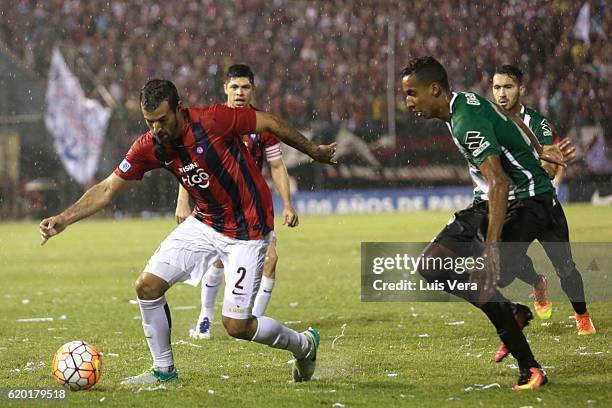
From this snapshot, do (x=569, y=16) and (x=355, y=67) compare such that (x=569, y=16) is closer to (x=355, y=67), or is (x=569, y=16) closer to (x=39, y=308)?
(x=355, y=67)

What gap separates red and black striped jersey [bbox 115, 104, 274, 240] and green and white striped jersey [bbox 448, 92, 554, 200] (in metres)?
1.24

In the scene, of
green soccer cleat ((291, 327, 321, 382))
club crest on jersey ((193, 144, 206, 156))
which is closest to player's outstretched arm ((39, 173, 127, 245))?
club crest on jersey ((193, 144, 206, 156))

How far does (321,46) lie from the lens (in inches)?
1090

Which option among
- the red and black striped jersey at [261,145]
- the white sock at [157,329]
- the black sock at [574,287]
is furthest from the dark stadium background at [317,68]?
the white sock at [157,329]

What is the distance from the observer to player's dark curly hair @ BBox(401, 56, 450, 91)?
18.8 ft

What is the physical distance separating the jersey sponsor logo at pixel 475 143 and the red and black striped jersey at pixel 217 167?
4.24ft

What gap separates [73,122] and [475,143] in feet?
74.9

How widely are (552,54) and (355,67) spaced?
5285 millimetres

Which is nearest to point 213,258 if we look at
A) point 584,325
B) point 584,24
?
point 584,325

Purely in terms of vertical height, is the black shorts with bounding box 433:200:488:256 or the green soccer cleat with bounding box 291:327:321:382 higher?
the black shorts with bounding box 433:200:488:256

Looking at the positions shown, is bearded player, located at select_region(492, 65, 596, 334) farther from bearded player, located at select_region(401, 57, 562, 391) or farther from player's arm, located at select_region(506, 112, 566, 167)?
bearded player, located at select_region(401, 57, 562, 391)

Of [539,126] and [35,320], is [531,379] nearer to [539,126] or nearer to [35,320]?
[539,126]

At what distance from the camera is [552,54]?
24.9 metres

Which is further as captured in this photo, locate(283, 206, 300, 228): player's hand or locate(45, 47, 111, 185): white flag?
locate(45, 47, 111, 185): white flag
